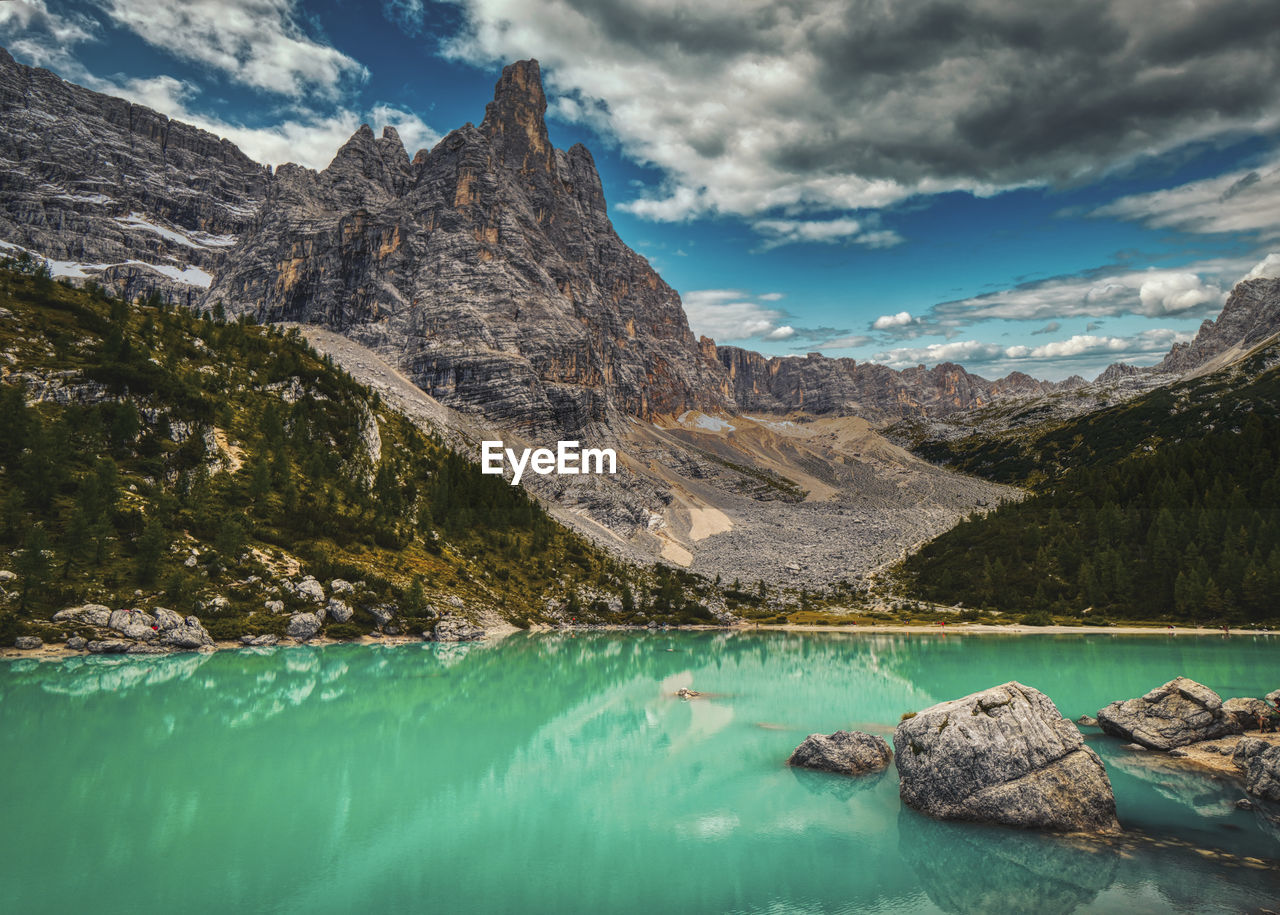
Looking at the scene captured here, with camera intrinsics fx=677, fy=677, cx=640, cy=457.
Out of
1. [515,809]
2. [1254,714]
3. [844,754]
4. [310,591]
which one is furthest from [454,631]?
[1254,714]

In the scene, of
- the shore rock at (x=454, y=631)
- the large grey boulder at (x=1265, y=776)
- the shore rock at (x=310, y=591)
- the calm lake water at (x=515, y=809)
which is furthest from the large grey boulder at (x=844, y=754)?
the shore rock at (x=310, y=591)

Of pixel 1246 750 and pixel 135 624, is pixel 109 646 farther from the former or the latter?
pixel 1246 750

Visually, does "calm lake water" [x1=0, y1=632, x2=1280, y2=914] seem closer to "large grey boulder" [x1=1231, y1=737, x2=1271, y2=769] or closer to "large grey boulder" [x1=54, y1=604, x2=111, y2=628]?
"large grey boulder" [x1=1231, y1=737, x2=1271, y2=769]

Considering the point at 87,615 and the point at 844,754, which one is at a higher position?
the point at 87,615

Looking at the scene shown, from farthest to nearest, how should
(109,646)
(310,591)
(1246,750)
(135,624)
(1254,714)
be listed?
(310,591) < (135,624) < (109,646) < (1254,714) < (1246,750)

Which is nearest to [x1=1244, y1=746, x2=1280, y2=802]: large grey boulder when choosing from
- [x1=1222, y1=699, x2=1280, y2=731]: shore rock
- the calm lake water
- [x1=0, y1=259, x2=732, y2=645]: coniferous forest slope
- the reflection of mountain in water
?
the calm lake water

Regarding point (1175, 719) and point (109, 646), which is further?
point (109, 646)

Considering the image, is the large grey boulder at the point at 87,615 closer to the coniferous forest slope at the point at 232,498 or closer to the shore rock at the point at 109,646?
the coniferous forest slope at the point at 232,498

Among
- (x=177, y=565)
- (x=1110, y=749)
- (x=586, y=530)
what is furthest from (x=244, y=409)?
(x=1110, y=749)
